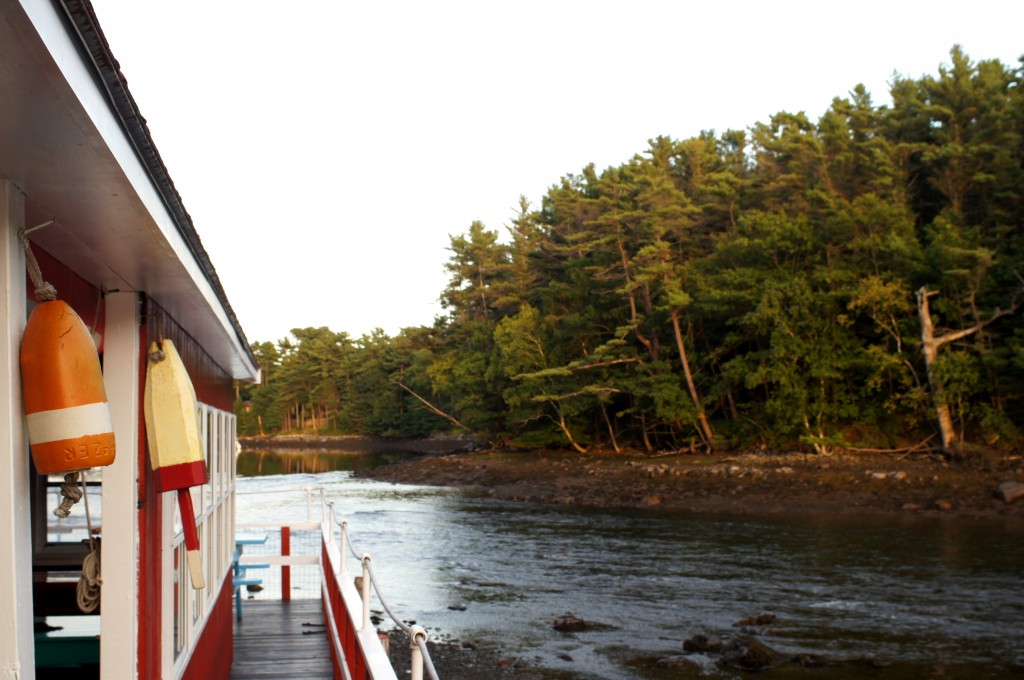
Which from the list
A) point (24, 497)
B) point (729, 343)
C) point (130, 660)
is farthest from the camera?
point (729, 343)

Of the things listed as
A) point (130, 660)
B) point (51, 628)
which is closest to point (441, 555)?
point (51, 628)

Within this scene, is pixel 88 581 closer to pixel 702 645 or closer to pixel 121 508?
pixel 121 508

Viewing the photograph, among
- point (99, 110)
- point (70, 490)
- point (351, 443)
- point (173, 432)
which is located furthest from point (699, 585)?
point (351, 443)

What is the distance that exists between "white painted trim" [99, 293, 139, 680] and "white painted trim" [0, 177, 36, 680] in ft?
4.75

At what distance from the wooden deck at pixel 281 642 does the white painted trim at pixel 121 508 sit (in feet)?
14.8

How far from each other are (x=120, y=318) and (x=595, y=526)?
22965 mm

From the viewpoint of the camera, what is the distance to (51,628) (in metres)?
6.09

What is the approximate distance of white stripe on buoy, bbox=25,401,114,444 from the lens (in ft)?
7.54

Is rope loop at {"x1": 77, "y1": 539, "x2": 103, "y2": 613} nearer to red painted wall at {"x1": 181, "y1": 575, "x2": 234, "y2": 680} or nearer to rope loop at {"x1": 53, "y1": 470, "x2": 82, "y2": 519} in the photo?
rope loop at {"x1": 53, "y1": 470, "x2": 82, "y2": 519}

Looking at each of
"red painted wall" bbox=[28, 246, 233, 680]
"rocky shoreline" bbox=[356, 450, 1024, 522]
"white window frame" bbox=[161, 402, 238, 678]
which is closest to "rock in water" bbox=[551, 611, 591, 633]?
"white window frame" bbox=[161, 402, 238, 678]

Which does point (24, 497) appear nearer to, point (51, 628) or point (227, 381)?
point (51, 628)

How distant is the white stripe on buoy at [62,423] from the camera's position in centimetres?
230

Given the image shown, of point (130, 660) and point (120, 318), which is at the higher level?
point (120, 318)

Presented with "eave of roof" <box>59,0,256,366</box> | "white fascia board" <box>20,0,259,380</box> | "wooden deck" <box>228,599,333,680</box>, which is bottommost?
"wooden deck" <box>228,599,333,680</box>
